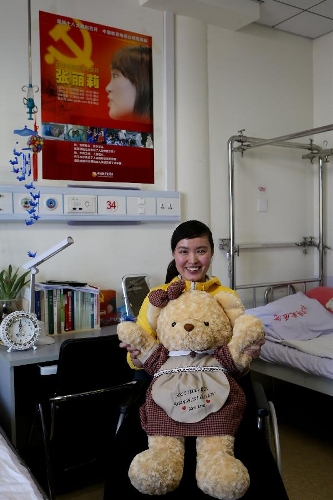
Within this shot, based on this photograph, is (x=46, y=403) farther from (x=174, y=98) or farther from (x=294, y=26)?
(x=294, y=26)

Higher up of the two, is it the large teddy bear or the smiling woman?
the smiling woman

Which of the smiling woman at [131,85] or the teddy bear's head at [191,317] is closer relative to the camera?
the teddy bear's head at [191,317]

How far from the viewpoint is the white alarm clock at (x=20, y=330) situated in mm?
2125

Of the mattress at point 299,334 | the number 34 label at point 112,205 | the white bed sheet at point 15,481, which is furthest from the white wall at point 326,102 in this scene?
the white bed sheet at point 15,481

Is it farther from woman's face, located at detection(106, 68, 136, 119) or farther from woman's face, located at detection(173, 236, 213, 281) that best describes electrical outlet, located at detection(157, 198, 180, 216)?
woman's face, located at detection(173, 236, 213, 281)

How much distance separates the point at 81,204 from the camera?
2.64m

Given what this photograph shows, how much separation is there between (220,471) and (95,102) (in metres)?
2.11

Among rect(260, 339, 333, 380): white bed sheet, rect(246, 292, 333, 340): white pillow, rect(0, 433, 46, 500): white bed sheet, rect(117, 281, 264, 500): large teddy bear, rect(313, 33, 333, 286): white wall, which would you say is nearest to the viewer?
rect(0, 433, 46, 500): white bed sheet

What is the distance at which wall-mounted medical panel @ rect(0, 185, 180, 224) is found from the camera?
2.48m

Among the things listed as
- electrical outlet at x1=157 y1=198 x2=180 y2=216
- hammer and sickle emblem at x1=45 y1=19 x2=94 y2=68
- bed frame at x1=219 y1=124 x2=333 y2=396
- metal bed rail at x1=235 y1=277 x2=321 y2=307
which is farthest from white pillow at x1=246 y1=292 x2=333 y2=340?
hammer and sickle emblem at x1=45 y1=19 x2=94 y2=68

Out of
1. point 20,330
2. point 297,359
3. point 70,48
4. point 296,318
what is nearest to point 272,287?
point 296,318

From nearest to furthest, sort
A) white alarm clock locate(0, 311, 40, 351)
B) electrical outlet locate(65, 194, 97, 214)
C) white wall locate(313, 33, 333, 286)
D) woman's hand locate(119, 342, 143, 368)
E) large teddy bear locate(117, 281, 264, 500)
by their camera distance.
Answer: large teddy bear locate(117, 281, 264, 500) → woman's hand locate(119, 342, 143, 368) → white alarm clock locate(0, 311, 40, 351) → electrical outlet locate(65, 194, 97, 214) → white wall locate(313, 33, 333, 286)

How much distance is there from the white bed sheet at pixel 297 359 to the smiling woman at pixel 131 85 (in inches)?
59.6

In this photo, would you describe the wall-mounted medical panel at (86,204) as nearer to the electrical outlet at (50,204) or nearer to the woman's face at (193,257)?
the electrical outlet at (50,204)
